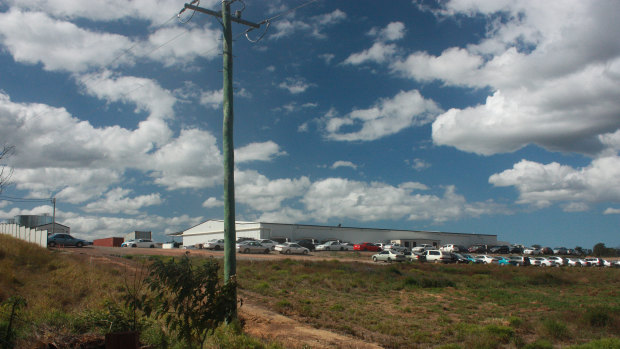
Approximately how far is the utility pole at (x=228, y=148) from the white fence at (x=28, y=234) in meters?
31.8

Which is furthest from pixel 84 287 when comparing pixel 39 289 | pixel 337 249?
pixel 337 249

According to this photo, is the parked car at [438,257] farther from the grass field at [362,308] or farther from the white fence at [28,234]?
the white fence at [28,234]

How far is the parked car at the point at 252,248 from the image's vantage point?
49969 millimetres

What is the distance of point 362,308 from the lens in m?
16.9

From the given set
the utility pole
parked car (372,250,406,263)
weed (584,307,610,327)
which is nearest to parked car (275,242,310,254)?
parked car (372,250,406,263)

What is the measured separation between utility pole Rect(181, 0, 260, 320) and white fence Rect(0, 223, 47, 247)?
104 feet

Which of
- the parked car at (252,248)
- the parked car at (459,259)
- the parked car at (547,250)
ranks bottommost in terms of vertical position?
the parked car at (547,250)

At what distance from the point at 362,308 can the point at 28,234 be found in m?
36.7

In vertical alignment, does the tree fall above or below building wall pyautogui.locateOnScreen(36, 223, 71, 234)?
below

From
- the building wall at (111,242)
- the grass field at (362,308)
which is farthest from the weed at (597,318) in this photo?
the building wall at (111,242)

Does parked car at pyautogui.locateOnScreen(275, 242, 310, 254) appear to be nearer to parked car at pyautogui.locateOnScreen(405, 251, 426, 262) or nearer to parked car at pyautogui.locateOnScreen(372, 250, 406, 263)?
parked car at pyautogui.locateOnScreen(372, 250, 406, 263)

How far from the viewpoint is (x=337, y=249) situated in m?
68.0

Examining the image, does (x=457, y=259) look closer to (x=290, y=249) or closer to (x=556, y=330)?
(x=290, y=249)

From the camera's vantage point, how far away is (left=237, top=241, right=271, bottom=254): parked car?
49969mm
